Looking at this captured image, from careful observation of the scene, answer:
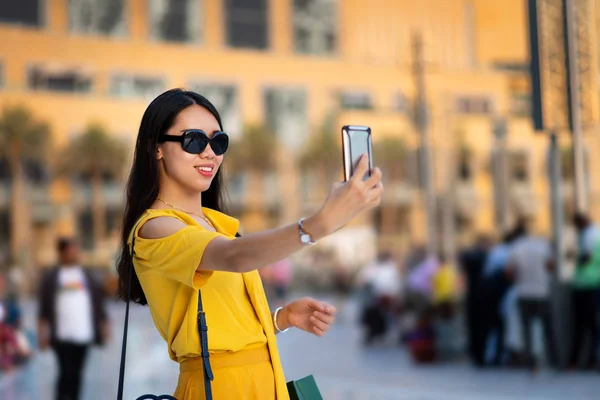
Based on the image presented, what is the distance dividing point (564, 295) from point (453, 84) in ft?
184

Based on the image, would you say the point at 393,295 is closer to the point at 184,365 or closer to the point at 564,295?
the point at 564,295

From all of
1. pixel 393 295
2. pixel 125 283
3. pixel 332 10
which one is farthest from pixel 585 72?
pixel 332 10

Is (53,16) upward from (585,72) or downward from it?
upward

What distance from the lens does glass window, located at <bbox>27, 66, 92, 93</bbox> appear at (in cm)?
5372

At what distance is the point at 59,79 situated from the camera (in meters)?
54.6

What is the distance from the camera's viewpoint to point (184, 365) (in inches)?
104

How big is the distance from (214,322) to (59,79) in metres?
53.9

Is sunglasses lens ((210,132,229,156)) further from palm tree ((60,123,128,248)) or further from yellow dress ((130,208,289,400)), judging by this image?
palm tree ((60,123,128,248))

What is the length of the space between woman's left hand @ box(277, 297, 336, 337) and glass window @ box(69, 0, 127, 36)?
55949 mm

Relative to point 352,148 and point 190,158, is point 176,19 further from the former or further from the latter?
point 352,148

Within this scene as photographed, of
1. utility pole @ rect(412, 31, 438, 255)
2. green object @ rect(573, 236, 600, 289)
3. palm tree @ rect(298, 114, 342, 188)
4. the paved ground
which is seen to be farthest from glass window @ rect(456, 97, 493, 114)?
green object @ rect(573, 236, 600, 289)

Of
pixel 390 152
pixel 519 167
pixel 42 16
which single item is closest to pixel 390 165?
pixel 390 152

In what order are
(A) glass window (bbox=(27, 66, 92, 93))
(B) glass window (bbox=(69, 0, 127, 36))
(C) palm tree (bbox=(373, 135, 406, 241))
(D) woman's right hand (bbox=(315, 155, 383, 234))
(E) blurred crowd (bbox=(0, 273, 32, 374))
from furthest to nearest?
1. (C) palm tree (bbox=(373, 135, 406, 241))
2. (B) glass window (bbox=(69, 0, 127, 36))
3. (A) glass window (bbox=(27, 66, 92, 93))
4. (E) blurred crowd (bbox=(0, 273, 32, 374))
5. (D) woman's right hand (bbox=(315, 155, 383, 234))

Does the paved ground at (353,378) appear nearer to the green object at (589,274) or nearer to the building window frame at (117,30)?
the green object at (589,274)
